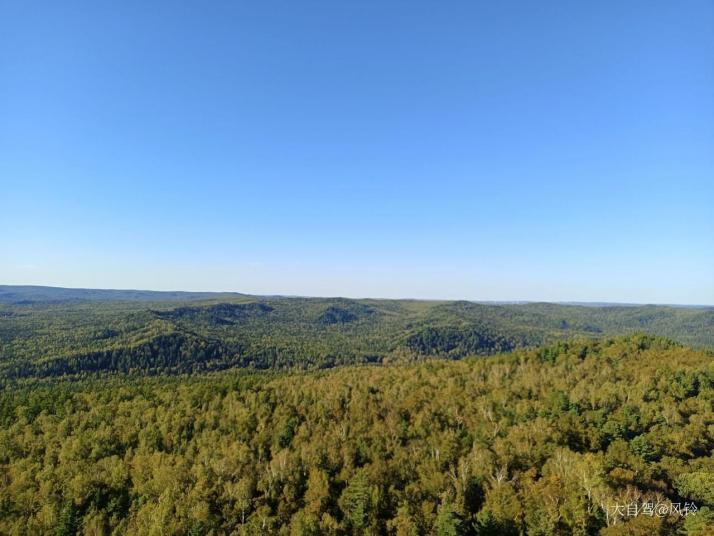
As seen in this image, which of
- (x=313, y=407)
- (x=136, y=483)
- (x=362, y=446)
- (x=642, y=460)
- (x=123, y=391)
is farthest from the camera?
(x=123, y=391)

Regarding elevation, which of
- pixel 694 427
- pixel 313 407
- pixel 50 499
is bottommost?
pixel 50 499

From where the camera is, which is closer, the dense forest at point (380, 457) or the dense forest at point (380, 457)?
the dense forest at point (380, 457)

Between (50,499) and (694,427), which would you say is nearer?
(50,499)

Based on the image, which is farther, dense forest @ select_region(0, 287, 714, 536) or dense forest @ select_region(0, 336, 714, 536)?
dense forest @ select_region(0, 336, 714, 536)

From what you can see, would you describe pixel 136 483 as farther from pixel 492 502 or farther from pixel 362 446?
pixel 492 502

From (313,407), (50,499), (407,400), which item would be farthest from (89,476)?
(407,400)

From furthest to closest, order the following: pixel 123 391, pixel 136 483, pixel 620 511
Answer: pixel 123 391 < pixel 136 483 < pixel 620 511

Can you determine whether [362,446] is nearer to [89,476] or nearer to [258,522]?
[258,522]

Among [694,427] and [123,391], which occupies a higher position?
[694,427]
